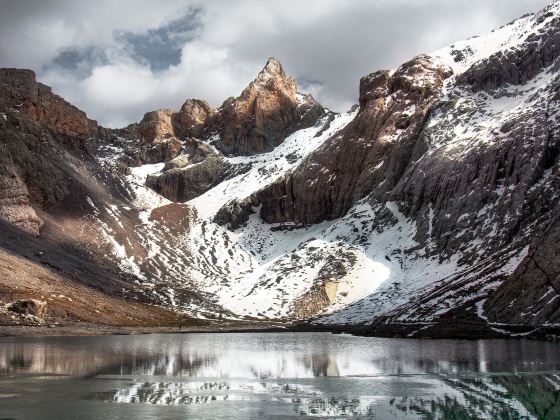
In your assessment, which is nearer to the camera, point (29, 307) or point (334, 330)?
point (29, 307)

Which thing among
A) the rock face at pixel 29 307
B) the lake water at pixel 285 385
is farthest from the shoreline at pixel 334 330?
the lake water at pixel 285 385

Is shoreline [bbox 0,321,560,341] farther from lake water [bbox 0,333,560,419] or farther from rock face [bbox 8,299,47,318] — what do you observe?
lake water [bbox 0,333,560,419]

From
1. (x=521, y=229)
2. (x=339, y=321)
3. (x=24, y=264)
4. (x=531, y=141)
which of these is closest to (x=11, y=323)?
(x=24, y=264)

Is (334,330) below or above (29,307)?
below

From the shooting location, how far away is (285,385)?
46.8m

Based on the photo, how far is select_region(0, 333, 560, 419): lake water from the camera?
3459cm

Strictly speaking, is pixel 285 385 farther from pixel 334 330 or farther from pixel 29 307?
pixel 29 307

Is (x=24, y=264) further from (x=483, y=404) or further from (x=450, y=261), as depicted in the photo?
(x=483, y=404)

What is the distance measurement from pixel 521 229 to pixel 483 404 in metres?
120

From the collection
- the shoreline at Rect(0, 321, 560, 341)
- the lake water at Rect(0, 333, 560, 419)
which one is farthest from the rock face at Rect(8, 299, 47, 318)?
the lake water at Rect(0, 333, 560, 419)

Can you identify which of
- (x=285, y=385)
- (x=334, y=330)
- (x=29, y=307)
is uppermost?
(x=29, y=307)

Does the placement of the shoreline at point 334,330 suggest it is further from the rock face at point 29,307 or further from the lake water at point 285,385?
the lake water at point 285,385

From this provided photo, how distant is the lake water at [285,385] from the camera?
34.6 metres

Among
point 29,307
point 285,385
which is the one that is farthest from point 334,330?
point 285,385
